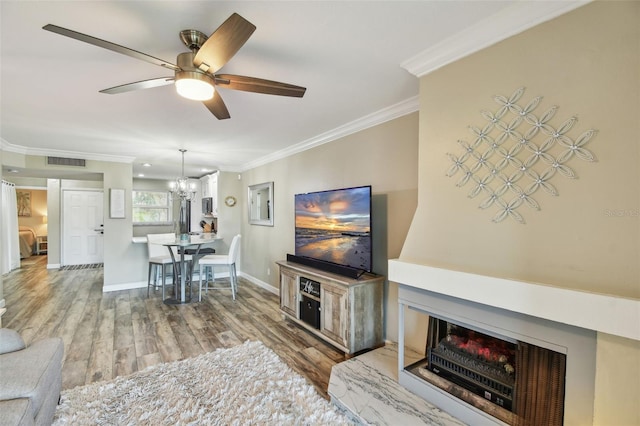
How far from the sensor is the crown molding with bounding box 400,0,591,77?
4.53 feet

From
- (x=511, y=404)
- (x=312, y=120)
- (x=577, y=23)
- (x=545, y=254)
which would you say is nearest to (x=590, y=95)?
(x=577, y=23)

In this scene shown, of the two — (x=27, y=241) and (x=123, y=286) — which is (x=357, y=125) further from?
(x=27, y=241)

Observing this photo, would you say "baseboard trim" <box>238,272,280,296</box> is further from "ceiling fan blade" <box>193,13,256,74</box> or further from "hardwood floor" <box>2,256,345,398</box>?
"ceiling fan blade" <box>193,13,256,74</box>

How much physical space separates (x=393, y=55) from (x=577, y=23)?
0.92m

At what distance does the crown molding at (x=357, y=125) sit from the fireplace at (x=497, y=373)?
1.87 meters

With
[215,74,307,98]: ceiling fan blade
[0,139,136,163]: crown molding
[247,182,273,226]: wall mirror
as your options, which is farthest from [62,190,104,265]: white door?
[215,74,307,98]: ceiling fan blade

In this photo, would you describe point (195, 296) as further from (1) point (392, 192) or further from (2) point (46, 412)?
(1) point (392, 192)

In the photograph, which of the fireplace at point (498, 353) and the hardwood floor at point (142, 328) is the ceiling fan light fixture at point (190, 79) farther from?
the hardwood floor at point (142, 328)

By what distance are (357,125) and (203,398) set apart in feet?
9.56

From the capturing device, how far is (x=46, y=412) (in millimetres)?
1656

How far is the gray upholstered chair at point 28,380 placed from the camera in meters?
1.34

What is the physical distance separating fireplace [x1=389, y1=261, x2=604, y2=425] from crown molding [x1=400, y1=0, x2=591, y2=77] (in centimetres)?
130

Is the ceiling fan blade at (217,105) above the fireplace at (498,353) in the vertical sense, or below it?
above

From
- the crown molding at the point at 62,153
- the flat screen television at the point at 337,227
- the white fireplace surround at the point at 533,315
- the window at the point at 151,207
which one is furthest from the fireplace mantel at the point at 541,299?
the window at the point at 151,207
